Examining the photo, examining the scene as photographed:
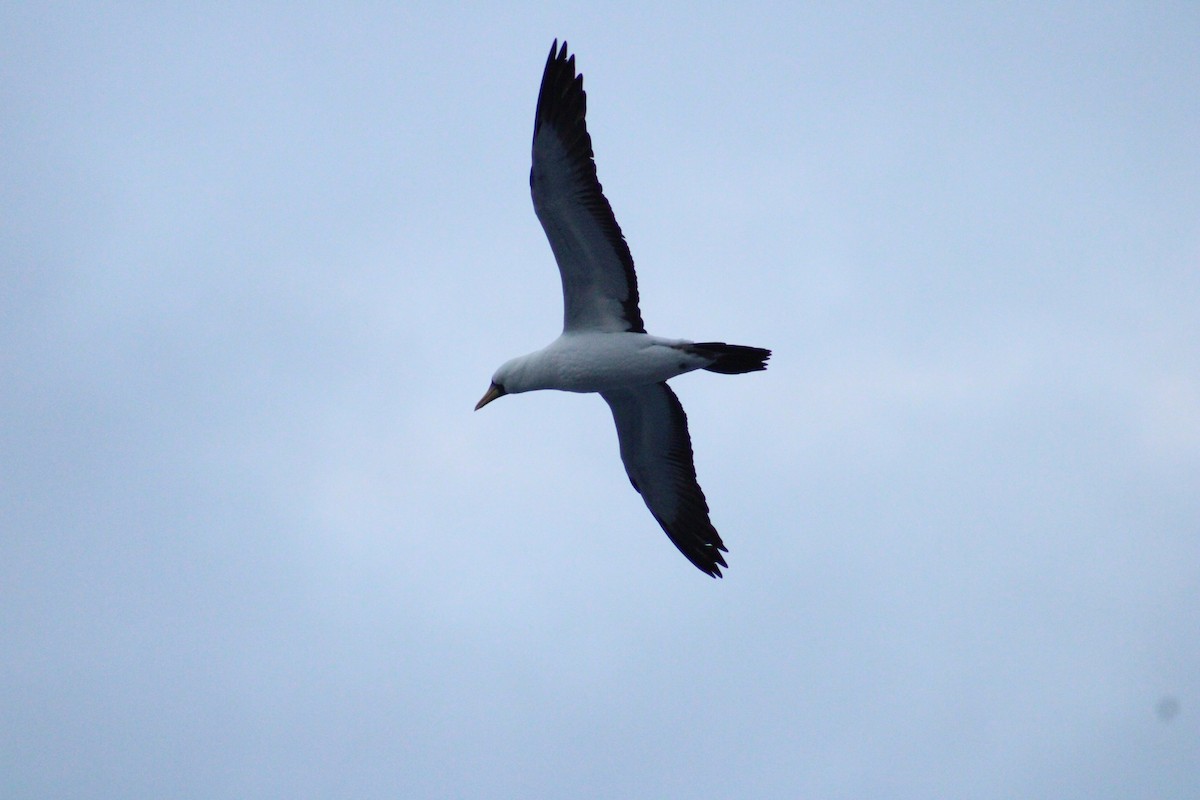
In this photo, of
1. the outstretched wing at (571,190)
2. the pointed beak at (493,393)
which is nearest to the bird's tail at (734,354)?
the outstretched wing at (571,190)

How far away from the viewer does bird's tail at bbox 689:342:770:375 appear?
11.5 metres

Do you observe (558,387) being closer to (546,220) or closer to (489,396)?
(489,396)

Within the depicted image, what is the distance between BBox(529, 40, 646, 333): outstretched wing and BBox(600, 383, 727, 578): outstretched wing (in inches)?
67.9

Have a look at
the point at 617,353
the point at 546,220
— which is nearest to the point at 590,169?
the point at 546,220

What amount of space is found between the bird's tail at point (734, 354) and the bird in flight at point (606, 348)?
0.04 ft

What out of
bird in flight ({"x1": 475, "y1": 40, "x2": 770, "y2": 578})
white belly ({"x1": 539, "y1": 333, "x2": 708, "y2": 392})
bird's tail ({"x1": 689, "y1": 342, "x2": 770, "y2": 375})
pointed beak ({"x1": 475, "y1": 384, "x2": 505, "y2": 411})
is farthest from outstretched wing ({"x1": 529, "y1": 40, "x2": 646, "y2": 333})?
pointed beak ({"x1": 475, "y1": 384, "x2": 505, "y2": 411})

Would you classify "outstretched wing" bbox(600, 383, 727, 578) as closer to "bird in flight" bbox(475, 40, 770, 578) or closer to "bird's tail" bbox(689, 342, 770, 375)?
"bird in flight" bbox(475, 40, 770, 578)

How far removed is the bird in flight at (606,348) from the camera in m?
10.9

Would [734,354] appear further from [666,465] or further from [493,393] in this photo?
[493,393]

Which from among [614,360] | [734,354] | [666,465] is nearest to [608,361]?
[614,360]

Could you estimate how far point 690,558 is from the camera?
13.4 metres

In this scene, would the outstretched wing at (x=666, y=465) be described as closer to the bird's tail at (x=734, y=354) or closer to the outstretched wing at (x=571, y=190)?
the bird's tail at (x=734, y=354)

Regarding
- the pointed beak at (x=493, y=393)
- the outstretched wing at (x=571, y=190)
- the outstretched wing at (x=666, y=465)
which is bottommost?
the outstretched wing at (x=666, y=465)

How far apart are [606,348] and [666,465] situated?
2110 millimetres
